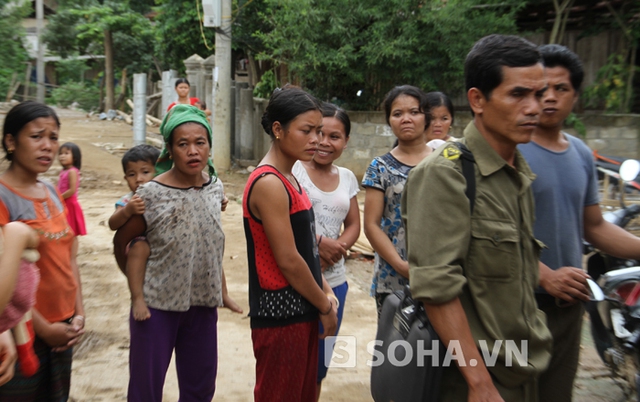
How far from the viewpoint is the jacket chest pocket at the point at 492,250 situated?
75.2 inches

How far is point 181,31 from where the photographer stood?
18.0m

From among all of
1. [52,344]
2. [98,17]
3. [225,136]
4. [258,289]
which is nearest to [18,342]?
[52,344]

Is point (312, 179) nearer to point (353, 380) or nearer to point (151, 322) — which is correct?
point (151, 322)

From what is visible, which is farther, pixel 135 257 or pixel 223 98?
pixel 223 98

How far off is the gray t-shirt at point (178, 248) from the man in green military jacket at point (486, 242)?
1285mm

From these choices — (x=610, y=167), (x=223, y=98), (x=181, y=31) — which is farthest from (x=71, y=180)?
(x=181, y=31)

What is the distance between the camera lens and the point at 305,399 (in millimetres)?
2787

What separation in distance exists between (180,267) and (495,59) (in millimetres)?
1760

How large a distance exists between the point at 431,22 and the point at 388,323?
8821 millimetres

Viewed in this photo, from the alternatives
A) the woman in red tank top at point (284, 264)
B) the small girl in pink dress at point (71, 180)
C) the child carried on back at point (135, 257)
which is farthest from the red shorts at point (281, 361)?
the small girl in pink dress at point (71, 180)

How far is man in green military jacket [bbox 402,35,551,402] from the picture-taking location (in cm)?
187

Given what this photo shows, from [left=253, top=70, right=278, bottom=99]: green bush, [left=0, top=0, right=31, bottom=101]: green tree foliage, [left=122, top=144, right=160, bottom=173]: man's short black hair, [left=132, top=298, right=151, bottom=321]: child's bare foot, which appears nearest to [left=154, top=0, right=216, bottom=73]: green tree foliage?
[left=253, top=70, right=278, bottom=99]: green bush

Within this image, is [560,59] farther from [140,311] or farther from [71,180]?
[71,180]

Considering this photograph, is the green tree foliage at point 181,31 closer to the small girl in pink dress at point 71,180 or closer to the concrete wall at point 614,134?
the concrete wall at point 614,134
